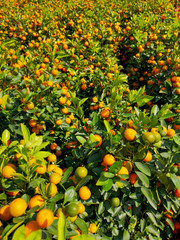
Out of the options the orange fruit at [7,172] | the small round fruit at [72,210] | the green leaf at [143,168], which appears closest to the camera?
the small round fruit at [72,210]

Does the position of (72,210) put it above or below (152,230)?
above

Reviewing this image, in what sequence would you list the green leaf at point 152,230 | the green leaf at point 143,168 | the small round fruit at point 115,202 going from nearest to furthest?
the green leaf at point 143,168 < the small round fruit at point 115,202 < the green leaf at point 152,230

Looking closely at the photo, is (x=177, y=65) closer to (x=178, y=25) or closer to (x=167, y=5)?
(x=178, y=25)

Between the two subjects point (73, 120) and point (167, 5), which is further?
point (167, 5)

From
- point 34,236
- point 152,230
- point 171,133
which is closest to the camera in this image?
point 34,236

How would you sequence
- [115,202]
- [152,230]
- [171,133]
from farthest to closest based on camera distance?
[152,230]
[171,133]
[115,202]

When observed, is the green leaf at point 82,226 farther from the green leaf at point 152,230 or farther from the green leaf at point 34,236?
the green leaf at point 152,230

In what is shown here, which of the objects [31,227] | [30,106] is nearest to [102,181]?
[31,227]

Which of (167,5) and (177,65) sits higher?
(167,5)

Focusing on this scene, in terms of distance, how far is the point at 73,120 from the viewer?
6.57ft

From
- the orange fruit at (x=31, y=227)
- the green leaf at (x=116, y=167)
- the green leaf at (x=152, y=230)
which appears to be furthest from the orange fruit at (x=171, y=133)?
the orange fruit at (x=31, y=227)

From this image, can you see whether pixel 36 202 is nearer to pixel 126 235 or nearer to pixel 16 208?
pixel 16 208

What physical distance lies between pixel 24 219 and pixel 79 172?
404mm

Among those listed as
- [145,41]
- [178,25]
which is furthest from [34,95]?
[178,25]
